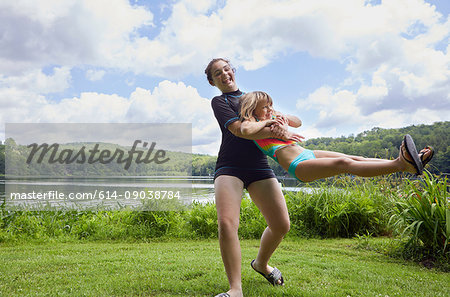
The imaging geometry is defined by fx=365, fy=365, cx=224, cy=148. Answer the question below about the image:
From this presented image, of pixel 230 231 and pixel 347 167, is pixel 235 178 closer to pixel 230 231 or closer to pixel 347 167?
pixel 230 231

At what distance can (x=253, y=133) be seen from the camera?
2.58 m

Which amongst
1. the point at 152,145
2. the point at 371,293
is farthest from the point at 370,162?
the point at 152,145

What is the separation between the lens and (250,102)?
280 cm

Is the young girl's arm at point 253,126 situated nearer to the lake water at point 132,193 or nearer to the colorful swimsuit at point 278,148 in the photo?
the colorful swimsuit at point 278,148

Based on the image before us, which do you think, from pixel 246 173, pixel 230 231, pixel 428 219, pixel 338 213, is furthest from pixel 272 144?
pixel 338 213

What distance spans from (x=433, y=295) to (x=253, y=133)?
2.20 metres

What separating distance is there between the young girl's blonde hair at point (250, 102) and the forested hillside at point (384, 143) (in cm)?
202

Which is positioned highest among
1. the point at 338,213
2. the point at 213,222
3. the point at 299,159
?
the point at 299,159

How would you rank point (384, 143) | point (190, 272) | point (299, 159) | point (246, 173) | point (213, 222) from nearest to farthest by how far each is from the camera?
point (299, 159), point (246, 173), point (190, 272), point (213, 222), point (384, 143)

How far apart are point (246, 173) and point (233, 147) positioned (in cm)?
23

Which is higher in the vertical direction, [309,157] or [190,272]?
[309,157]

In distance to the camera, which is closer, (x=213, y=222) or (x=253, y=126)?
(x=253, y=126)

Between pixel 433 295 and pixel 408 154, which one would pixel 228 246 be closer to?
pixel 408 154

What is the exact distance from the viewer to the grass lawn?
126 inches
